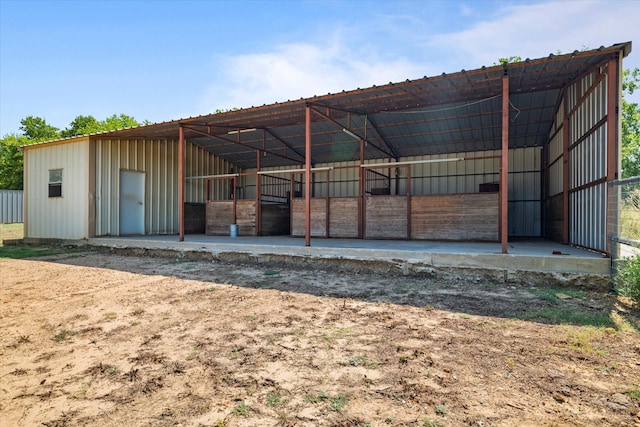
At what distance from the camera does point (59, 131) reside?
36938 mm

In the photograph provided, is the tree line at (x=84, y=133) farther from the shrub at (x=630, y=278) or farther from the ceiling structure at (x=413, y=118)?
the shrub at (x=630, y=278)

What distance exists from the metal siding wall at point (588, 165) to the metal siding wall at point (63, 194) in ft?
43.8

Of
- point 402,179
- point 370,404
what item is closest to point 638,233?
point 370,404

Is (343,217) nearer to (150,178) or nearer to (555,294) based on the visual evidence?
(555,294)

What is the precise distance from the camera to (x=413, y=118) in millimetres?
10562

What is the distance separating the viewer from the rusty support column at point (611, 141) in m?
5.23

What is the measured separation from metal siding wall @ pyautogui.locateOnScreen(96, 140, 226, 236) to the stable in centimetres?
4

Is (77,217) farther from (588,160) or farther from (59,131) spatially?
(59,131)

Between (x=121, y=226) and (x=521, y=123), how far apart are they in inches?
534

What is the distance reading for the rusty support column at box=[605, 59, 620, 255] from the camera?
5227mm

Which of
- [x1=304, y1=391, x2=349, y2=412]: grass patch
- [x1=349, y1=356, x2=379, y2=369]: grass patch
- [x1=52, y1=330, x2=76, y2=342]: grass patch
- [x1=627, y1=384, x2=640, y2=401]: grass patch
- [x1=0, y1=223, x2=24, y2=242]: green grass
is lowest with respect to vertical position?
[x1=52, y1=330, x2=76, y2=342]: grass patch

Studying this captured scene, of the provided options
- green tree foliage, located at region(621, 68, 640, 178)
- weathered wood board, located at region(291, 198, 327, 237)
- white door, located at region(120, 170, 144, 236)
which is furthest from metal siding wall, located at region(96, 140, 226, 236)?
green tree foliage, located at region(621, 68, 640, 178)

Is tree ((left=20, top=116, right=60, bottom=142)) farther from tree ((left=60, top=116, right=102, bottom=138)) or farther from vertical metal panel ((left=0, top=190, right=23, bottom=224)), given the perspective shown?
vertical metal panel ((left=0, top=190, right=23, bottom=224))

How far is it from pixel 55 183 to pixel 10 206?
57.0 ft
